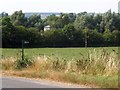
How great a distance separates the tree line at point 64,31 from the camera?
92.5 metres

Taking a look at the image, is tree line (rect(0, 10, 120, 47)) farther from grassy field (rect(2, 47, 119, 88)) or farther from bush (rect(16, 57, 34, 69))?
grassy field (rect(2, 47, 119, 88))

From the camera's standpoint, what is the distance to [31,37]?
306 feet

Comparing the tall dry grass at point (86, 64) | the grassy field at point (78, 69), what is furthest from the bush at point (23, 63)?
the tall dry grass at point (86, 64)

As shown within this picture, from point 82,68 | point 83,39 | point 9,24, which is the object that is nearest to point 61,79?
point 82,68

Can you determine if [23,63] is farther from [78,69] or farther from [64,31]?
[64,31]

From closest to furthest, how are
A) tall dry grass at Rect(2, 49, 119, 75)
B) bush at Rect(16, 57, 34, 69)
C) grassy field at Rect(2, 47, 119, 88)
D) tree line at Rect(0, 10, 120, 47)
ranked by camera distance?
grassy field at Rect(2, 47, 119, 88) < tall dry grass at Rect(2, 49, 119, 75) < bush at Rect(16, 57, 34, 69) < tree line at Rect(0, 10, 120, 47)

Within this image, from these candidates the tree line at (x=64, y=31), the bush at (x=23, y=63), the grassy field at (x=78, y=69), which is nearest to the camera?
the grassy field at (x=78, y=69)

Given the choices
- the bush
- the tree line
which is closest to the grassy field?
the bush

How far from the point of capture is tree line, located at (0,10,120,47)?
92500 mm

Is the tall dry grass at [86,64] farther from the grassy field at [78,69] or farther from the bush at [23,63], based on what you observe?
the bush at [23,63]

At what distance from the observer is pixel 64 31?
10800cm

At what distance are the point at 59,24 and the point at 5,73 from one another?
111 m

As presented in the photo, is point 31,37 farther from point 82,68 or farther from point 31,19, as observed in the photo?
point 82,68

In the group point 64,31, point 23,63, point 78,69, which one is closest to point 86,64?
point 78,69
